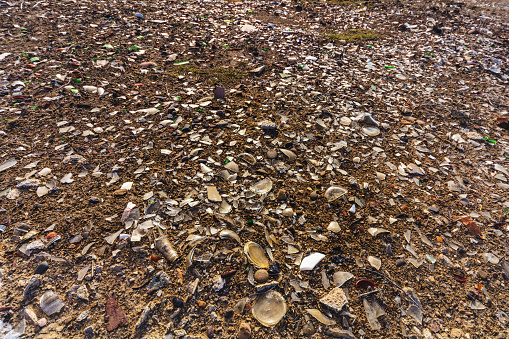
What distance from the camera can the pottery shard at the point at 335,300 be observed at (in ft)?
8.43

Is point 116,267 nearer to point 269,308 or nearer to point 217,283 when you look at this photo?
point 217,283

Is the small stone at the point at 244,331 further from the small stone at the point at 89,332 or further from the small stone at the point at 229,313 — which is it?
the small stone at the point at 89,332

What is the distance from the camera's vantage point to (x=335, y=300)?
261 cm

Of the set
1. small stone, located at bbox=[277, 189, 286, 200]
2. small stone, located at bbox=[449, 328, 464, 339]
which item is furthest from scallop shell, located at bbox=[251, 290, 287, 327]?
small stone, located at bbox=[449, 328, 464, 339]

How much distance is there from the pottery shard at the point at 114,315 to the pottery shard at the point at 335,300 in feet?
6.05

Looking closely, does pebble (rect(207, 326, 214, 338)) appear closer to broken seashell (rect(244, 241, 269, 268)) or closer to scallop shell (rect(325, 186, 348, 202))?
broken seashell (rect(244, 241, 269, 268))

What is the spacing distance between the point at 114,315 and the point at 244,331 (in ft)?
3.89

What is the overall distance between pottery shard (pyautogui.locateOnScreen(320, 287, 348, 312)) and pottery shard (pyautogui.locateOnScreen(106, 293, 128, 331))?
72.6 inches

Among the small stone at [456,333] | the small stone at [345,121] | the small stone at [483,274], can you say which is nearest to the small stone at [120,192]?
the small stone at [345,121]

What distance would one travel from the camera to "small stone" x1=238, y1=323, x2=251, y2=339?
7.75ft

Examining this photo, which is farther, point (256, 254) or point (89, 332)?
point (256, 254)

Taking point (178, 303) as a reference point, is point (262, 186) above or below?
above

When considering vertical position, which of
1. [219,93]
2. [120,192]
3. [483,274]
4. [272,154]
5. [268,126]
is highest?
[219,93]

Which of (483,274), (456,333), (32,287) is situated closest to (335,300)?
(456,333)
